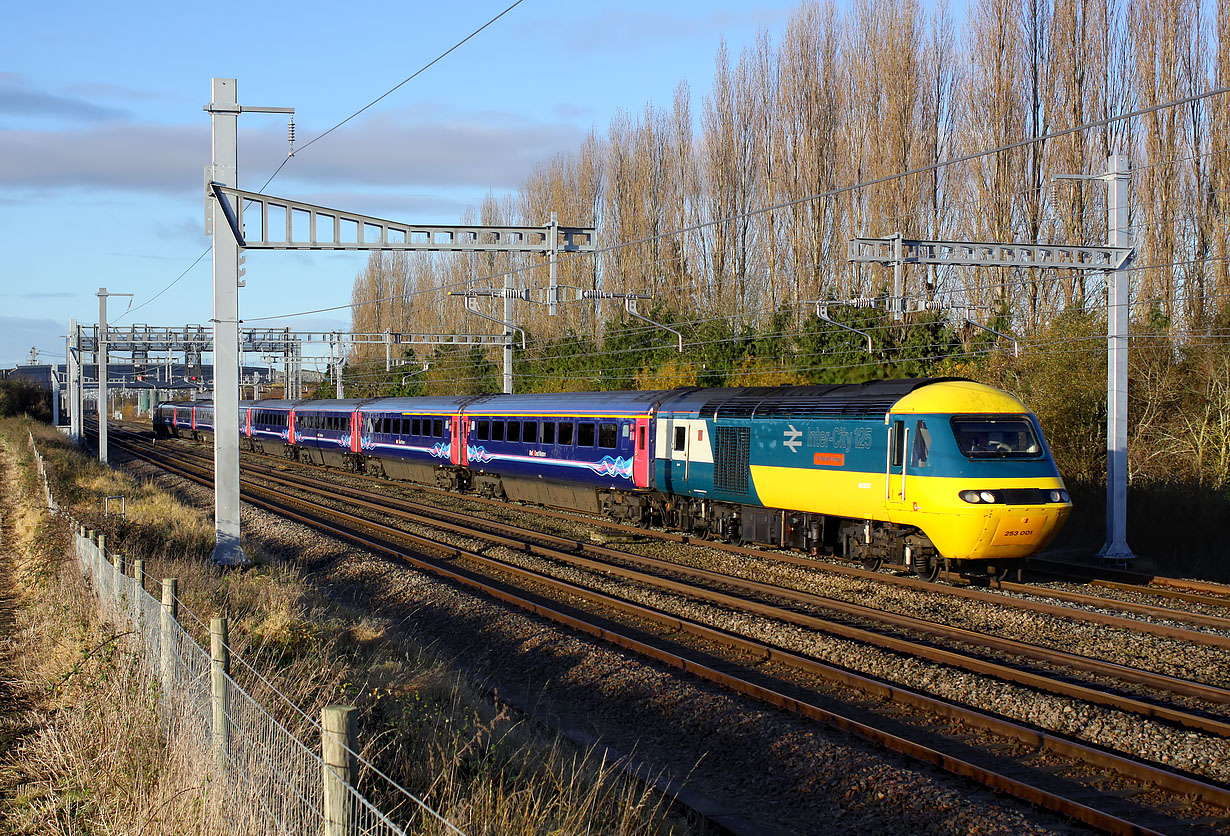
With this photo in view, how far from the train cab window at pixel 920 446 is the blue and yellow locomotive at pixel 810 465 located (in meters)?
0.02

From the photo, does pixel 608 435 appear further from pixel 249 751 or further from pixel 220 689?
pixel 249 751

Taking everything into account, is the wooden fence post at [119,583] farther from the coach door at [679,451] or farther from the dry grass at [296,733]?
the coach door at [679,451]

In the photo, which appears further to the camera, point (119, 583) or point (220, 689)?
point (119, 583)

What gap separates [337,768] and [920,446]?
1126 centimetres

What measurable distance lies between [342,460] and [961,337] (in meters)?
24.5

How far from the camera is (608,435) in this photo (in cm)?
2191

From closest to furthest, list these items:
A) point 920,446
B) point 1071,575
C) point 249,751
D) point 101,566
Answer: point 249,751
point 101,566
point 920,446
point 1071,575

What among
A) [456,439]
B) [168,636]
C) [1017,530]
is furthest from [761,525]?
[456,439]

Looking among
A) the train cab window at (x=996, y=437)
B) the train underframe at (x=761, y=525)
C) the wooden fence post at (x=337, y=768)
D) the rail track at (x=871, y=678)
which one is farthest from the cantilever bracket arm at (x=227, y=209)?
the wooden fence post at (x=337, y=768)

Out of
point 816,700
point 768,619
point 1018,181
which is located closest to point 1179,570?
point 768,619

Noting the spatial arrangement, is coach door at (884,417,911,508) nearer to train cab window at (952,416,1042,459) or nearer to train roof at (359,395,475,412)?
train cab window at (952,416,1042,459)

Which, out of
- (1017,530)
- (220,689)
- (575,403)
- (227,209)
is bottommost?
(1017,530)

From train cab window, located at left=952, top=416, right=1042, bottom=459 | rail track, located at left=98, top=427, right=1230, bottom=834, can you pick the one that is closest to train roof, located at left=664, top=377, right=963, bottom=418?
train cab window, located at left=952, top=416, right=1042, bottom=459

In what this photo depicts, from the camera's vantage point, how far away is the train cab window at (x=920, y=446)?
13911mm
